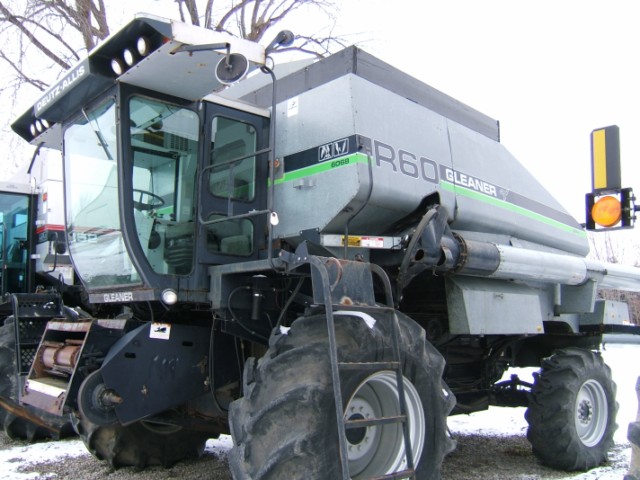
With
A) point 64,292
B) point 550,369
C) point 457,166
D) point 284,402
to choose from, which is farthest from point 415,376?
point 64,292

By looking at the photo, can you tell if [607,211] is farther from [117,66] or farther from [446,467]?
[117,66]

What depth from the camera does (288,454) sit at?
319 centimetres

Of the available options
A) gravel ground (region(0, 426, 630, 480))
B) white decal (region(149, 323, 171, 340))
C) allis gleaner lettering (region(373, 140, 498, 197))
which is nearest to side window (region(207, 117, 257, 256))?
white decal (region(149, 323, 171, 340))

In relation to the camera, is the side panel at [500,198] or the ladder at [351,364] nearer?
the ladder at [351,364]

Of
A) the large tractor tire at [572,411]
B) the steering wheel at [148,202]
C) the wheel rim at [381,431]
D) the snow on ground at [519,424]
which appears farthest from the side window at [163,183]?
the snow on ground at [519,424]

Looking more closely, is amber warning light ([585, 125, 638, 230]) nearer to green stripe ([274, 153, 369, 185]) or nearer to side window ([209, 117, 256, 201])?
green stripe ([274, 153, 369, 185])

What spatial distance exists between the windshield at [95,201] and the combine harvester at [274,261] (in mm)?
21

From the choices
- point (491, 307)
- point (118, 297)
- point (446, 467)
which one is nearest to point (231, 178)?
point (118, 297)

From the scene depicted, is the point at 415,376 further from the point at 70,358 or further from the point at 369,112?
the point at 70,358

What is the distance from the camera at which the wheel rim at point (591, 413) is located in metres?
6.05

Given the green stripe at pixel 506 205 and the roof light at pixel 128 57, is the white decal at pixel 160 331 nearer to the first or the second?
the roof light at pixel 128 57

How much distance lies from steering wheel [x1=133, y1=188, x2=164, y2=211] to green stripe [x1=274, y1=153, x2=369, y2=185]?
2.89ft

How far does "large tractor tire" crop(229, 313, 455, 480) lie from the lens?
326cm

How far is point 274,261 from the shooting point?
3859 mm
